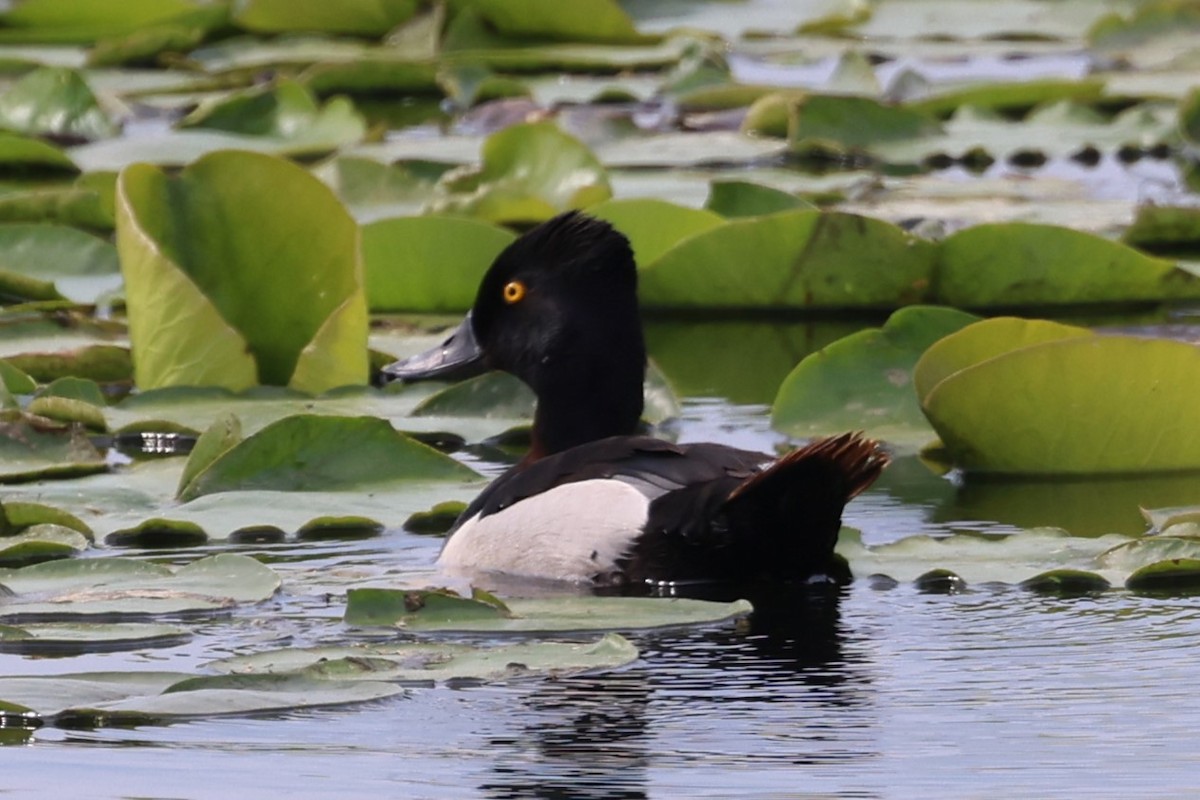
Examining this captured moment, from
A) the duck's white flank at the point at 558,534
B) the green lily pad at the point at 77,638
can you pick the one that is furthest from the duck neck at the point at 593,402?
the green lily pad at the point at 77,638

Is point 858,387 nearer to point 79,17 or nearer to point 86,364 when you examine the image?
point 86,364

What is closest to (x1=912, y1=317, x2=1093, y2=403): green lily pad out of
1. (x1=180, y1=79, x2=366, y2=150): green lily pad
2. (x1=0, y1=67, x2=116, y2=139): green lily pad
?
(x1=180, y1=79, x2=366, y2=150): green lily pad

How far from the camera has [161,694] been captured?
3.83 meters

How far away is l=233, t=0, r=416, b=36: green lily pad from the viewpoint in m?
13.4

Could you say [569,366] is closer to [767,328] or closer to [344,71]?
[767,328]

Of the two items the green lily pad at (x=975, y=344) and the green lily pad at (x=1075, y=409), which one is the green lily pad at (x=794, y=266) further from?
the green lily pad at (x=1075, y=409)

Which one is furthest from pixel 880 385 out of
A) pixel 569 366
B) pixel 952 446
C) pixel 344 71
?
pixel 344 71

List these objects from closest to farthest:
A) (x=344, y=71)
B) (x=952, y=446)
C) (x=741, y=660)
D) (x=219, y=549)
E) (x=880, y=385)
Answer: (x=741, y=660) < (x=219, y=549) < (x=952, y=446) < (x=880, y=385) < (x=344, y=71)

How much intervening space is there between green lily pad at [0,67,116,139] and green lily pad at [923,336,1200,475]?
592cm

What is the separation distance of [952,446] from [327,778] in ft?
8.56

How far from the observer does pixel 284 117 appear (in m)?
10.7

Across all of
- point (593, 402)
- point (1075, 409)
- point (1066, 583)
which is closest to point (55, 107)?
point (593, 402)

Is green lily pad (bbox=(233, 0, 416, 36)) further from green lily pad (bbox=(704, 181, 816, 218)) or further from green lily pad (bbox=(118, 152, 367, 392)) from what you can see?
green lily pad (bbox=(118, 152, 367, 392))

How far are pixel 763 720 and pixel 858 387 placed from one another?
7.95ft
